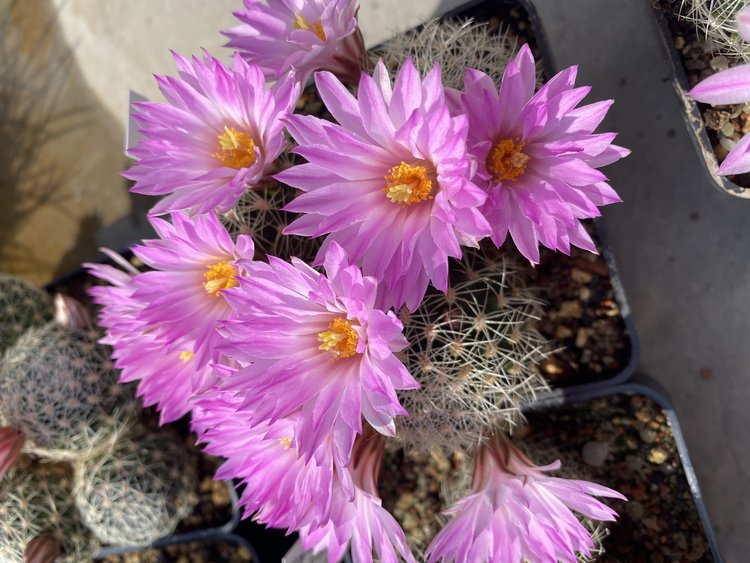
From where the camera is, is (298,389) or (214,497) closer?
(298,389)

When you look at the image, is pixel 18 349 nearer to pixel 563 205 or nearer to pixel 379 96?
pixel 379 96

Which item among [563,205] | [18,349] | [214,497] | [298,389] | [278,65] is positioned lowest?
[214,497]

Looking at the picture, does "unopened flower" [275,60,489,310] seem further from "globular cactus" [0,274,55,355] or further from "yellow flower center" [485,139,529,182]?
"globular cactus" [0,274,55,355]

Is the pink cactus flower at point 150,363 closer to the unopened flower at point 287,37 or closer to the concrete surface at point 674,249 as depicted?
the unopened flower at point 287,37

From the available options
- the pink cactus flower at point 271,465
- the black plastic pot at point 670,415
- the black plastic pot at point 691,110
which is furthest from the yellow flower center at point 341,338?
the black plastic pot at point 691,110

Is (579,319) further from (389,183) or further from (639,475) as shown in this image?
(389,183)

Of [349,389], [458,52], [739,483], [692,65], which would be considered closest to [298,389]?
[349,389]

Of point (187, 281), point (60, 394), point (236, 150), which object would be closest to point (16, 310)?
point (60, 394)

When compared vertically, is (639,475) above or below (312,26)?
below
